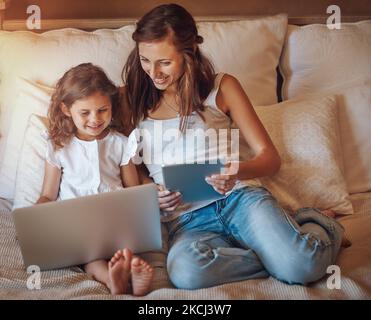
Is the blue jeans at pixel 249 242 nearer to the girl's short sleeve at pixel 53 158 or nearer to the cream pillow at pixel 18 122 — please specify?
the girl's short sleeve at pixel 53 158

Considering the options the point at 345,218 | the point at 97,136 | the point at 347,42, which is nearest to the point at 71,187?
the point at 97,136

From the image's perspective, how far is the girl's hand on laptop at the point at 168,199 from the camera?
107cm

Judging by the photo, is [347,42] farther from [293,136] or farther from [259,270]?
[259,270]

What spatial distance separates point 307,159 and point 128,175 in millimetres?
429

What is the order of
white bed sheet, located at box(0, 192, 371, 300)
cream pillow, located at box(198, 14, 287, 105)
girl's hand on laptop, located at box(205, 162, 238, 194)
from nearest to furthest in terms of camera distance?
white bed sheet, located at box(0, 192, 371, 300) → girl's hand on laptop, located at box(205, 162, 238, 194) → cream pillow, located at box(198, 14, 287, 105)

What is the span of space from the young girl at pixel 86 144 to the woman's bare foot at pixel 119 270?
8cm

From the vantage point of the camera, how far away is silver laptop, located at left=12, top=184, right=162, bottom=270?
966 mm

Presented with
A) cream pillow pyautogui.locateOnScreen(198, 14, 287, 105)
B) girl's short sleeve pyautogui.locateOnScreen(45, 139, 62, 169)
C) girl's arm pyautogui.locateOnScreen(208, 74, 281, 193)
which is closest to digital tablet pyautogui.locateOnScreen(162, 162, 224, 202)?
girl's arm pyautogui.locateOnScreen(208, 74, 281, 193)

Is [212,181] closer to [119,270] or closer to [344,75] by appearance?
[119,270]

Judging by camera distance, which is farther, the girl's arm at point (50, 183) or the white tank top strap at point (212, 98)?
the white tank top strap at point (212, 98)

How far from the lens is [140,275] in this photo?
977 millimetres

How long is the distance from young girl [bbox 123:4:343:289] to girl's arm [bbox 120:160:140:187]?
0.05m

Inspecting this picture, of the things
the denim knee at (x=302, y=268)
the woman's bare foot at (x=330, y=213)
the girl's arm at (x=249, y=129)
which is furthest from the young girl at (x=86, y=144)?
the woman's bare foot at (x=330, y=213)

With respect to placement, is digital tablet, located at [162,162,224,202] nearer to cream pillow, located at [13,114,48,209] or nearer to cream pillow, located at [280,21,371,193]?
cream pillow, located at [13,114,48,209]
